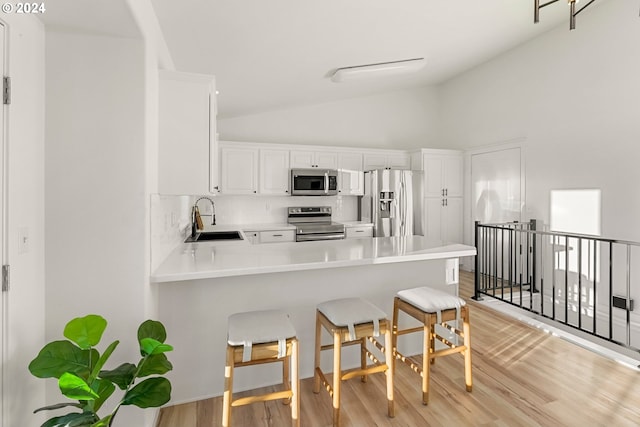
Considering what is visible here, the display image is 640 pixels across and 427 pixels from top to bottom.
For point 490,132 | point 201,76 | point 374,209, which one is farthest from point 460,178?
point 201,76

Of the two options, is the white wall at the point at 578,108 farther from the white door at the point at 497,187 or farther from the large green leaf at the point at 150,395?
the large green leaf at the point at 150,395

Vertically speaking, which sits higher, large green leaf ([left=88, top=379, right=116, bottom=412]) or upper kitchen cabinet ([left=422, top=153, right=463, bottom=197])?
upper kitchen cabinet ([left=422, top=153, right=463, bottom=197])

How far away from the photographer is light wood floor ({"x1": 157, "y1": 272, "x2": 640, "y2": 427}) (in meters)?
1.79

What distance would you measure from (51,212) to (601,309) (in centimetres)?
502

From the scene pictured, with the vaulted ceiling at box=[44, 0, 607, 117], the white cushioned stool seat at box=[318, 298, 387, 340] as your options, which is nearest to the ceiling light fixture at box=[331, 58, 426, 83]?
the vaulted ceiling at box=[44, 0, 607, 117]

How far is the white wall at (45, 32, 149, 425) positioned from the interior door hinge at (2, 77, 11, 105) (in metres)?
0.24

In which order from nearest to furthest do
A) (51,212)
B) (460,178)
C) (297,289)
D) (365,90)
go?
(51,212)
(297,289)
(365,90)
(460,178)

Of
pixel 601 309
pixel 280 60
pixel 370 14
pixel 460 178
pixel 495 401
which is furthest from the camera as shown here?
pixel 460 178

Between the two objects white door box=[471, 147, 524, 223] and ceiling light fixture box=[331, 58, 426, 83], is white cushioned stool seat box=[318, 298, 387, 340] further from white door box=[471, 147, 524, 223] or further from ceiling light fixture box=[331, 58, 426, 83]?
white door box=[471, 147, 524, 223]

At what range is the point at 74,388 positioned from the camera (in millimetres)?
1074

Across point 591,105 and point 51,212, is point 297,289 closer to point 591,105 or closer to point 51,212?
point 51,212

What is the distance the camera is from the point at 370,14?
8.21ft

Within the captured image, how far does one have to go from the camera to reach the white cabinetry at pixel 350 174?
202 inches

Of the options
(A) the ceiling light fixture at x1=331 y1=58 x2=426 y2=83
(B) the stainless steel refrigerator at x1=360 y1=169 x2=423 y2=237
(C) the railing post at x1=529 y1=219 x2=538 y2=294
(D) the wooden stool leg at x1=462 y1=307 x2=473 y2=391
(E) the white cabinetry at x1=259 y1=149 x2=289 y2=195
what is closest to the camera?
(D) the wooden stool leg at x1=462 y1=307 x2=473 y2=391
